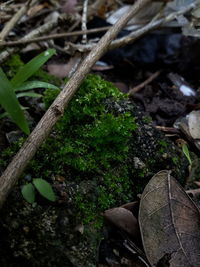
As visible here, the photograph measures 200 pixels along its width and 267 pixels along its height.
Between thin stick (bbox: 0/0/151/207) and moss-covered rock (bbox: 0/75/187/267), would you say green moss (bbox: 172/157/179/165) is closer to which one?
moss-covered rock (bbox: 0/75/187/267)

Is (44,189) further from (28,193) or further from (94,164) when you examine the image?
(94,164)

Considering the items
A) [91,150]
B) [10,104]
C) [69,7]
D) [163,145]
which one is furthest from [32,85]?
[69,7]

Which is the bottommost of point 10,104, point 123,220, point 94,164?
point 123,220

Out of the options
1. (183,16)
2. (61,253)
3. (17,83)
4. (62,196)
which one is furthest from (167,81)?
(61,253)

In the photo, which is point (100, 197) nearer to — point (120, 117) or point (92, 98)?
point (120, 117)

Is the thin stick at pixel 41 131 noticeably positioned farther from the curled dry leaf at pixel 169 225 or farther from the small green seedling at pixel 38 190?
the curled dry leaf at pixel 169 225

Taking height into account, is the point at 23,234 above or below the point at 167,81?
above

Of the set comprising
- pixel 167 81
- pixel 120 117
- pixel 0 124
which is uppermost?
pixel 0 124
